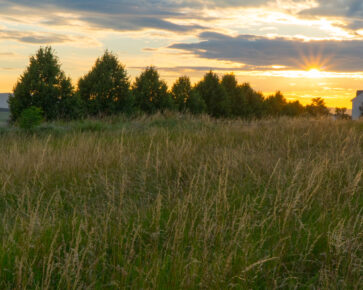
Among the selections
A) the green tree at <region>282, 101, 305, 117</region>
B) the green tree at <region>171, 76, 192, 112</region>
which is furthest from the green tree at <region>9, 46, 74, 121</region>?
the green tree at <region>282, 101, 305, 117</region>

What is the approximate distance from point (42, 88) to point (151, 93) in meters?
8.03

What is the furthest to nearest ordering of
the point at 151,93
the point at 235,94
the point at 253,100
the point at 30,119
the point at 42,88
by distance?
the point at 253,100 → the point at 235,94 → the point at 151,93 → the point at 42,88 → the point at 30,119

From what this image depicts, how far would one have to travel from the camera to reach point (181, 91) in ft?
100

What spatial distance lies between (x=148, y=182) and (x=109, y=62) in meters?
18.8

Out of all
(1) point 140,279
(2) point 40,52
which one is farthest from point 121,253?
(2) point 40,52

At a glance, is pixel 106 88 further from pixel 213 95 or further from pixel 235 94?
pixel 235 94

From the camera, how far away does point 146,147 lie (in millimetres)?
8742

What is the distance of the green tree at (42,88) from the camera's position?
805 inches

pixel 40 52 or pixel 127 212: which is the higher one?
pixel 40 52

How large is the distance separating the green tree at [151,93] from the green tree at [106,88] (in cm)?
304

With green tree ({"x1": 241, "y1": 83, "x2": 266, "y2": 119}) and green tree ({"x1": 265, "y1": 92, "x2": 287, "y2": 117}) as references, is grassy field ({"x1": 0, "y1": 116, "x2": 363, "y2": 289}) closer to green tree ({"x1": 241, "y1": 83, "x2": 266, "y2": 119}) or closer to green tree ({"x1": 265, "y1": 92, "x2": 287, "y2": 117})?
green tree ({"x1": 241, "y1": 83, "x2": 266, "y2": 119})

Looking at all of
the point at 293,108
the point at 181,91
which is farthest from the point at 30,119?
the point at 293,108

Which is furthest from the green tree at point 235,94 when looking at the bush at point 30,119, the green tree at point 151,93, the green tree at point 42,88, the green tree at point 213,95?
the bush at point 30,119

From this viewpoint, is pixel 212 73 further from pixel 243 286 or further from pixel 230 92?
pixel 243 286
